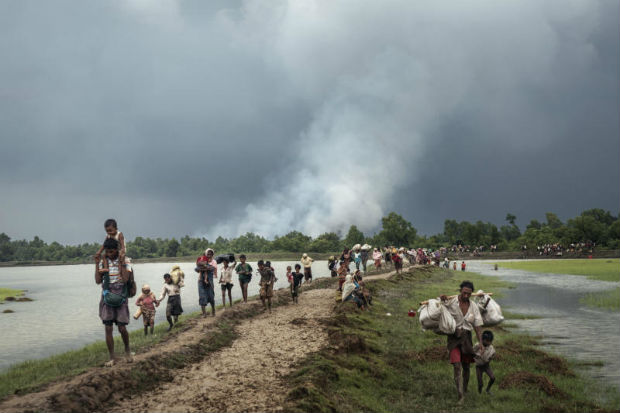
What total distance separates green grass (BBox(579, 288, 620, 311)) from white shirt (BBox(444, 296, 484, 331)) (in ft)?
66.5

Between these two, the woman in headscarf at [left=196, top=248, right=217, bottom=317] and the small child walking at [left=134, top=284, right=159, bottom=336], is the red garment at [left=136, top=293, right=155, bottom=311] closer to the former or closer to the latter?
the small child walking at [left=134, top=284, right=159, bottom=336]

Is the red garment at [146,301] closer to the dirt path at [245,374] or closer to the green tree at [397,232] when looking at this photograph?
the dirt path at [245,374]

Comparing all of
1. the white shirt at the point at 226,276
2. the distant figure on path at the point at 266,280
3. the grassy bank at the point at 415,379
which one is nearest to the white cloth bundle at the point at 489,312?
the grassy bank at the point at 415,379

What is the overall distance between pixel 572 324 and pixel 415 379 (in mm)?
12866

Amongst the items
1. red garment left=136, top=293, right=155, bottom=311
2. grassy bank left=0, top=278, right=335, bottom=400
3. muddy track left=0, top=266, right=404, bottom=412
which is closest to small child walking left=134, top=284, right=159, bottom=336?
red garment left=136, top=293, right=155, bottom=311

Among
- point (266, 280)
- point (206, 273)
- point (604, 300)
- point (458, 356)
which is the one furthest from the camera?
point (604, 300)

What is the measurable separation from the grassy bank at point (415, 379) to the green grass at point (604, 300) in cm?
1198

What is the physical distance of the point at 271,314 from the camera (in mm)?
20328

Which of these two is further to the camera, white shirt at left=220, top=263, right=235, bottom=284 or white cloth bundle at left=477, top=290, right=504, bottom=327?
white shirt at left=220, top=263, right=235, bottom=284

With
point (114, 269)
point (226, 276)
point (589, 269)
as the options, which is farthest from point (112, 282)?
point (589, 269)

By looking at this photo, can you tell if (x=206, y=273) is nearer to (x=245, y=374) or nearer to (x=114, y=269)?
(x=245, y=374)

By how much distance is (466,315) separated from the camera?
30.3 ft

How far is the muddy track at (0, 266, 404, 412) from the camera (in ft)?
28.5

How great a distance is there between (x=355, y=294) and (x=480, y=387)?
1116cm
